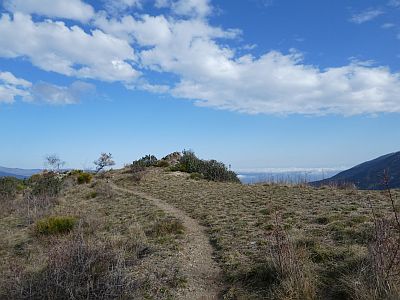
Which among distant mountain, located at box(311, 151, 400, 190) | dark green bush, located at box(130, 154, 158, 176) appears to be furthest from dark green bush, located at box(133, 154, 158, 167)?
distant mountain, located at box(311, 151, 400, 190)

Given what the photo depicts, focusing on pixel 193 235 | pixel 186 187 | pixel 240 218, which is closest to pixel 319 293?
pixel 193 235

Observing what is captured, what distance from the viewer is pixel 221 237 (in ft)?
32.0

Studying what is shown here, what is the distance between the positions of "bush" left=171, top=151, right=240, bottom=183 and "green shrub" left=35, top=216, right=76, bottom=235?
57.4ft

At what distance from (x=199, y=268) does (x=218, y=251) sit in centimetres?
113

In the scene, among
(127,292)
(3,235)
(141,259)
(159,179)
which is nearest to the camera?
(127,292)

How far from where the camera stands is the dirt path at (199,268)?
661cm

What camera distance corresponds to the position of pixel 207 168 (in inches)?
1219

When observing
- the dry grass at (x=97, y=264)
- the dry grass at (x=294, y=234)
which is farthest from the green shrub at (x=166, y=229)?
the dry grass at (x=294, y=234)

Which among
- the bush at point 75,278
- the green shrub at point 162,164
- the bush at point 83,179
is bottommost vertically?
the bush at point 75,278

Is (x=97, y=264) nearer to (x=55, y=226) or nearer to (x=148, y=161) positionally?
(x=55, y=226)

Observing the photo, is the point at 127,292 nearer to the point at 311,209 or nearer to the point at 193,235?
the point at 193,235

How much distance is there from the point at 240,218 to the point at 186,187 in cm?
1151

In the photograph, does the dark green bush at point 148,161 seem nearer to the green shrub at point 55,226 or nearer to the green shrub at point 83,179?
the green shrub at point 83,179

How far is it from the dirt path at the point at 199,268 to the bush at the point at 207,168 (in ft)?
59.4
